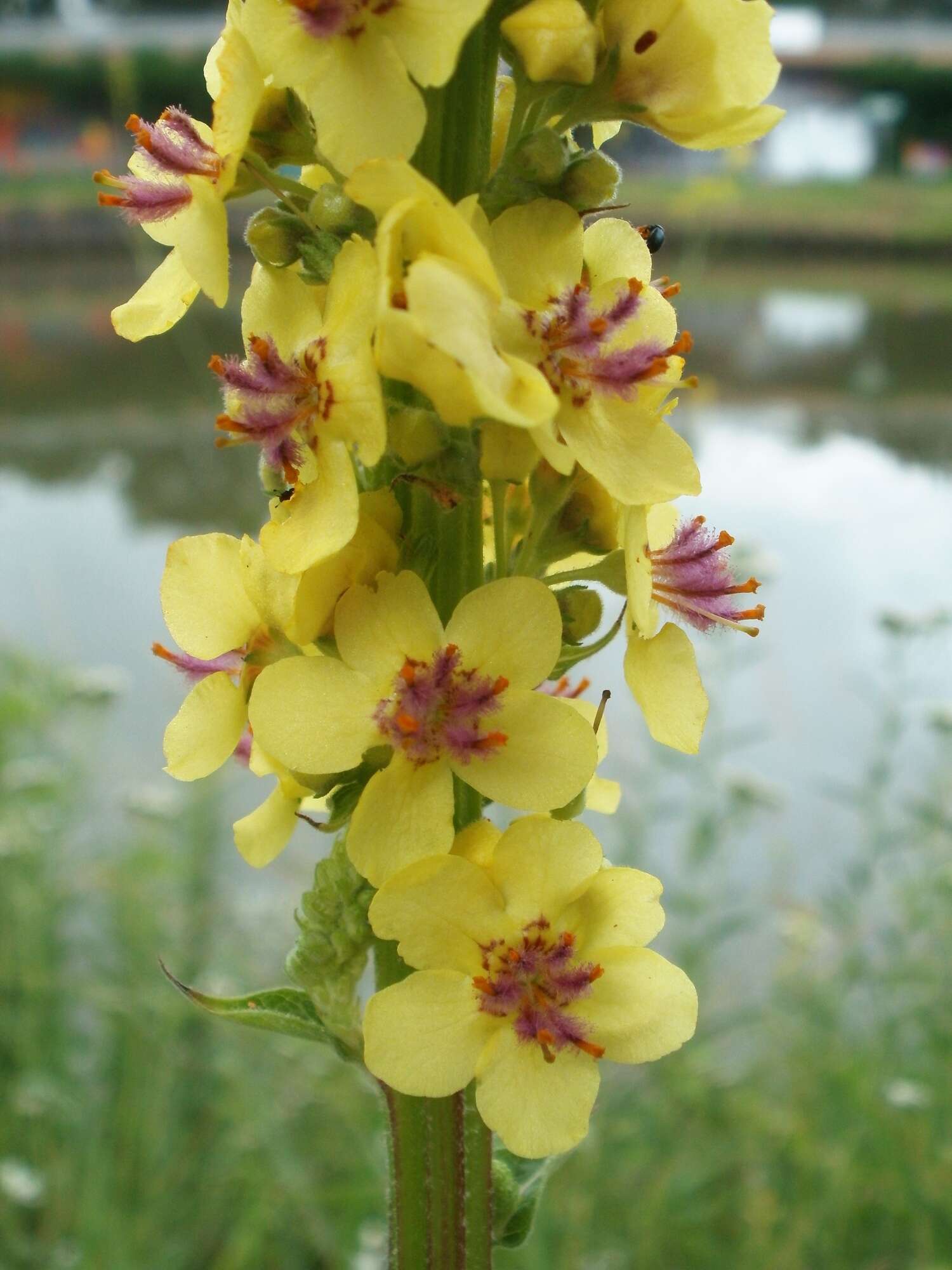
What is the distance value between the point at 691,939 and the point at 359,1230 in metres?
1.07

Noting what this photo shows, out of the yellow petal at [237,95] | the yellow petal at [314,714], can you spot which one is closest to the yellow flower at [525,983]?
the yellow petal at [314,714]

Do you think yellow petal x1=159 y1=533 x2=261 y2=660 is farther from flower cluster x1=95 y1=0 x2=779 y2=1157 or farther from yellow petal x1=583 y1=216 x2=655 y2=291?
yellow petal x1=583 y1=216 x2=655 y2=291

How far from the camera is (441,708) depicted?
1.00 meters

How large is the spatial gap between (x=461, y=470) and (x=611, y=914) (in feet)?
1.29

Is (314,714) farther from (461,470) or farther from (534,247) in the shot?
(534,247)

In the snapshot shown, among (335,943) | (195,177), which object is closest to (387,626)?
(335,943)

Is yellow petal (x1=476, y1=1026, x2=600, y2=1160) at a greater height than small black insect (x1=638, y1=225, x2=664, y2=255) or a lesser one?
lesser

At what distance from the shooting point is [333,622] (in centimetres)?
102

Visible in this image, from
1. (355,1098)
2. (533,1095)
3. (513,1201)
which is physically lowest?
(355,1098)

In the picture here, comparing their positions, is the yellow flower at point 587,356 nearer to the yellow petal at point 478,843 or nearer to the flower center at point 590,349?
the flower center at point 590,349

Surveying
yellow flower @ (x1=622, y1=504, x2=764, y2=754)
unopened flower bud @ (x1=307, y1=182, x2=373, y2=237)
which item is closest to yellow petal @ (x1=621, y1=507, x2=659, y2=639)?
yellow flower @ (x1=622, y1=504, x2=764, y2=754)

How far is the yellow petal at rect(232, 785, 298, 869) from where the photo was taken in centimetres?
119

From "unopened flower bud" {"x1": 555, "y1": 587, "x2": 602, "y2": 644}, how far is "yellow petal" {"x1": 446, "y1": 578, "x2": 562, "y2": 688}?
0.12 metres

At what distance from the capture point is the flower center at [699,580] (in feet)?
3.71
